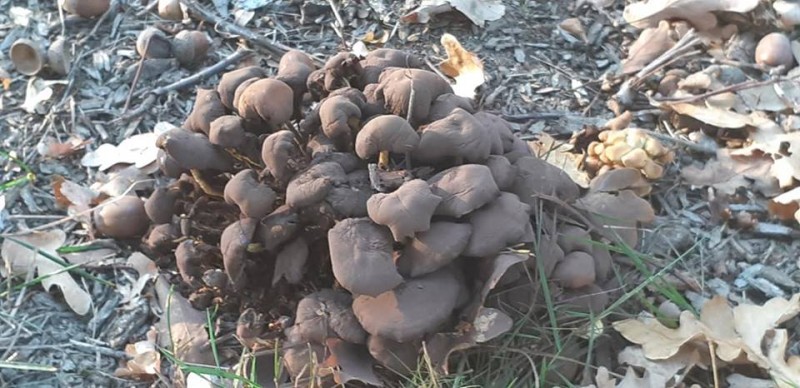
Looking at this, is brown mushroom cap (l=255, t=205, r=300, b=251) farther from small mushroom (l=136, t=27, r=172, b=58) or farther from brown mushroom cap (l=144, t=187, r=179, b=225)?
small mushroom (l=136, t=27, r=172, b=58)

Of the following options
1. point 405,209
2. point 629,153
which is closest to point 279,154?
point 405,209

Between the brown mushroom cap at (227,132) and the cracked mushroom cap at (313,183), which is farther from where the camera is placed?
the brown mushroom cap at (227,132)

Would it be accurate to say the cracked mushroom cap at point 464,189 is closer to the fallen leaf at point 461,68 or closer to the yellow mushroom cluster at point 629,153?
the yellow mushroom cluster at point 629,153

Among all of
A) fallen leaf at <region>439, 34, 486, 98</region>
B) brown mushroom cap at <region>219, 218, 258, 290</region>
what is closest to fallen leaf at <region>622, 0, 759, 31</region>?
fallen leaf at <region>439, 34, 486, 98</region>

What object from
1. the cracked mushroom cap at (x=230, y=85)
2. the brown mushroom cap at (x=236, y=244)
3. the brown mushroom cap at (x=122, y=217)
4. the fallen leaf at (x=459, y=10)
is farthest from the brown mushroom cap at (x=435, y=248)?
the fallen leaf at (x=459, y=10)

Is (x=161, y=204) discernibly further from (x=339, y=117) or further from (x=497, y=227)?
(x=497, y=227)

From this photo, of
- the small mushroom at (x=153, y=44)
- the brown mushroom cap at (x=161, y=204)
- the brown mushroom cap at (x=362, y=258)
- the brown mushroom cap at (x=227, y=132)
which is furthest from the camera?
the small mushroom at (x=153, y=44)
